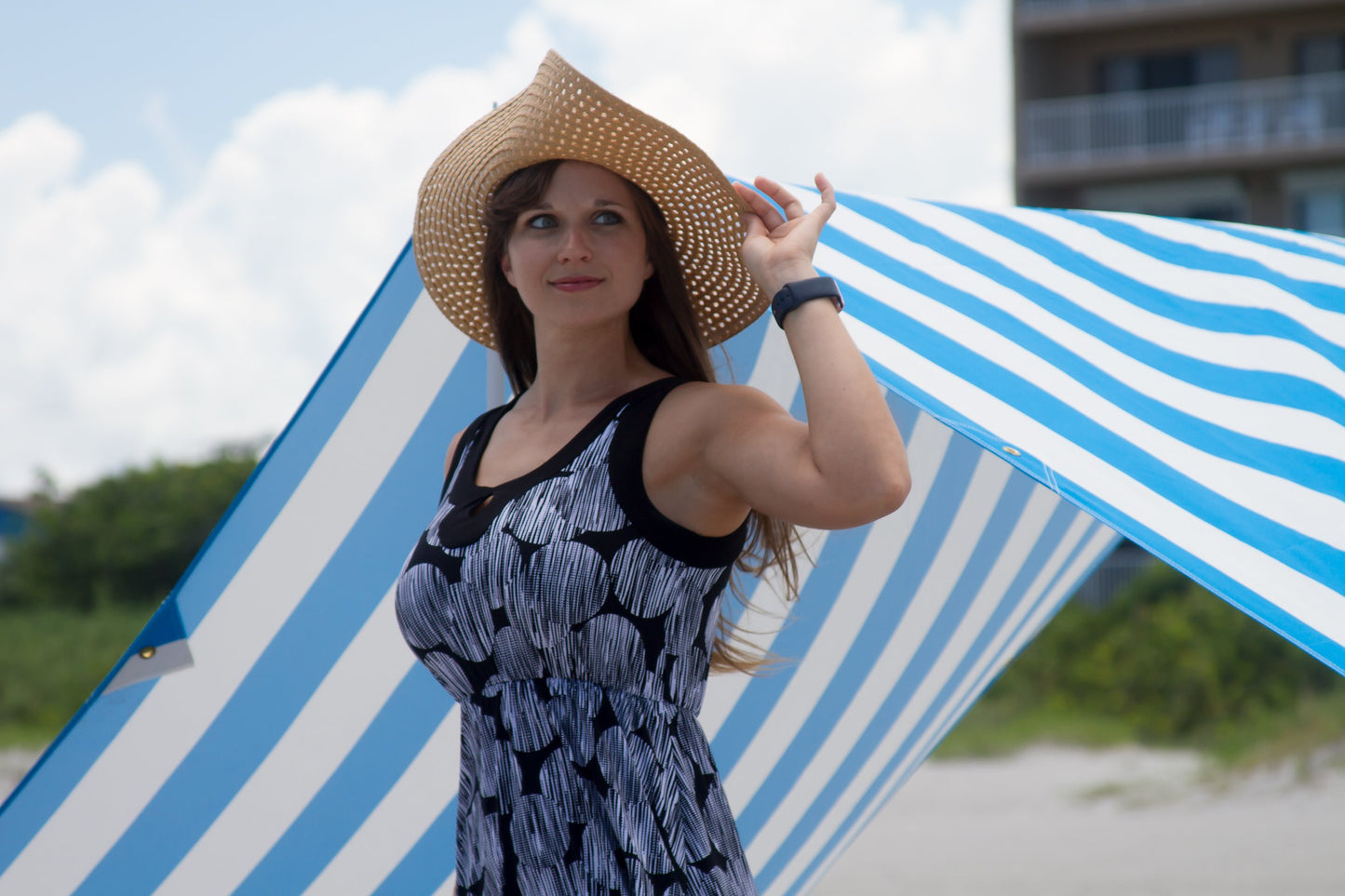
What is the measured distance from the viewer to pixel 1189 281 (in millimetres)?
2154

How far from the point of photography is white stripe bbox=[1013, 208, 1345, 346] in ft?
6.76

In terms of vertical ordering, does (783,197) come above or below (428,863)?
above

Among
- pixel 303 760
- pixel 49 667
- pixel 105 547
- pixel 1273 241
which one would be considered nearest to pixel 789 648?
pixel 303 760

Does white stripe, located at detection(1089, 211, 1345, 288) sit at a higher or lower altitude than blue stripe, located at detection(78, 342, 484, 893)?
higher

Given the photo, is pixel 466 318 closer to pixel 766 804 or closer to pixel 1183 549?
pixel 1183 549

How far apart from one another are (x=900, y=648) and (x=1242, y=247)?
3.71 feet

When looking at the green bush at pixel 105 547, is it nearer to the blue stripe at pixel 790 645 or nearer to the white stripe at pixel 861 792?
the white stripe at pixel 861 792

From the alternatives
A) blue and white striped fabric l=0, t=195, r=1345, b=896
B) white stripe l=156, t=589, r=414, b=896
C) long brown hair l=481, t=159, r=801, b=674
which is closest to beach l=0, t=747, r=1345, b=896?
blue and white striped fabric l=0, t=195, r=1345, b=896

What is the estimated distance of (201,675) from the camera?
7.66 ft

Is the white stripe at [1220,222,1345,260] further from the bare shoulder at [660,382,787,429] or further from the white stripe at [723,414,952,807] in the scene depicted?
the bare shoulder at [660,382,787,429]

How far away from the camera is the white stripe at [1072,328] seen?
5.83 ft

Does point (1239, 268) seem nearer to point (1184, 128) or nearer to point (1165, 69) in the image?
point (1184, 128)

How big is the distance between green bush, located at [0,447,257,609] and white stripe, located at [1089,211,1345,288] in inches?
674

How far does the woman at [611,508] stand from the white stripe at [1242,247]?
3.10 feet
